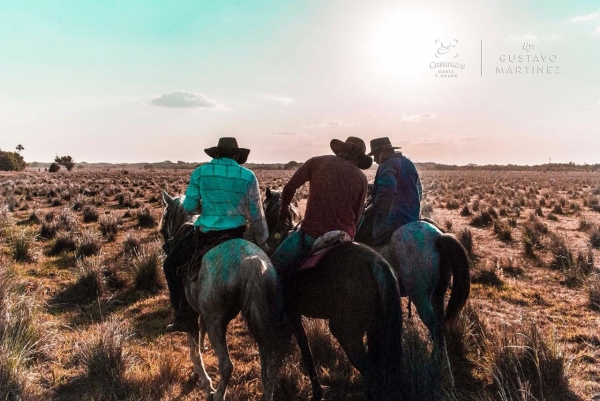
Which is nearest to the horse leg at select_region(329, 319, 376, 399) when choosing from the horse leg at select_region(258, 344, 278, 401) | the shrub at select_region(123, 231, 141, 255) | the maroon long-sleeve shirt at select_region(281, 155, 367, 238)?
the horse leg at select_region(258, 344, 278, 401)

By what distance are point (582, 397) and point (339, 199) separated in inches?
126

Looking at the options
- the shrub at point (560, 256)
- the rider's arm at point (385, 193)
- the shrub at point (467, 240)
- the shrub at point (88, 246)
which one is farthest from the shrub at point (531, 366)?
the shrub at point (88, 246)

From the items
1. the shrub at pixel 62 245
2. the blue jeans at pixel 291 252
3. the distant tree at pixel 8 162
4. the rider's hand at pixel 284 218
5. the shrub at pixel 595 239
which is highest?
the distant tree at pixel 8 162

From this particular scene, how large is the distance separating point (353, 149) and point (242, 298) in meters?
1.96

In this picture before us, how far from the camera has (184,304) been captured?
14.0 feet

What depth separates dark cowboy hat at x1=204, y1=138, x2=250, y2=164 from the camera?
3934 mm

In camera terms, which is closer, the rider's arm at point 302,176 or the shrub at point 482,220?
the rider's arm at point 302,176

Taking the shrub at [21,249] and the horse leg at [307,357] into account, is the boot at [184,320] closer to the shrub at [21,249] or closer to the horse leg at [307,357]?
the horse leg at [307,357]

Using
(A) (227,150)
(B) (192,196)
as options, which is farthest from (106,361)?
(A) (227,150)

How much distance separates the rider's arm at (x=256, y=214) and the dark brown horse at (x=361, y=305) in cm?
65

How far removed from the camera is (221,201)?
3832 mm

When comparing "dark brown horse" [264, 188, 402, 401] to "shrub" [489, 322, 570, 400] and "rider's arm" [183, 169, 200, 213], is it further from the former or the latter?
"shrub" [489, 322, 570, 400]

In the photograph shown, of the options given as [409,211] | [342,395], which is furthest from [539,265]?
[342,395]

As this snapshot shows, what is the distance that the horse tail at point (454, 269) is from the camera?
4.22 meters
